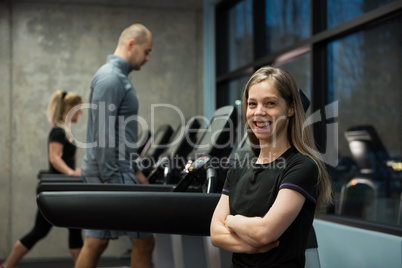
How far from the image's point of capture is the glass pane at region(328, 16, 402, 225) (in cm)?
369

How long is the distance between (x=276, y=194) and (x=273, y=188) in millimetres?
18

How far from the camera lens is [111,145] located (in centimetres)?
260

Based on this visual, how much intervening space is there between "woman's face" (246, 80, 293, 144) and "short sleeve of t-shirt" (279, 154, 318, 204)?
12 centimetres

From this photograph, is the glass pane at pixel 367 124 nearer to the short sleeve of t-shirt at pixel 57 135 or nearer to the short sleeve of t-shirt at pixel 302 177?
the short sleeve of t-shirt at pixel 57 135

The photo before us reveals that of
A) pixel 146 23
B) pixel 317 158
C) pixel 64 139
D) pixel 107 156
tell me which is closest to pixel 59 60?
pixel 146 23

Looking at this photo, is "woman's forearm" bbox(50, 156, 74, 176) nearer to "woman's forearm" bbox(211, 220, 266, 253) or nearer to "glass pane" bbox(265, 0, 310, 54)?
"glass pane" bbox(265, 0, 310, 54)

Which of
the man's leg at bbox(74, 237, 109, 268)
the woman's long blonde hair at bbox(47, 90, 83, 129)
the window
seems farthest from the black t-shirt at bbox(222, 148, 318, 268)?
the woman's long blonde hair at bbox(47, 90, 83, 129)

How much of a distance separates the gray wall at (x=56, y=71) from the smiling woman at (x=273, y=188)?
4.67 m

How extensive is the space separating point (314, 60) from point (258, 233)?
2541mm

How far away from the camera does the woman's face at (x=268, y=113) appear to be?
1487 millimetres

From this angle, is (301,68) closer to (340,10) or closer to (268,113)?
(340,10)

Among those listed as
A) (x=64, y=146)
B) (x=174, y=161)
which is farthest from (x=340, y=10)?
(x=64, y=146)

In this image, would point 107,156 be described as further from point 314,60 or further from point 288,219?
point 314,60

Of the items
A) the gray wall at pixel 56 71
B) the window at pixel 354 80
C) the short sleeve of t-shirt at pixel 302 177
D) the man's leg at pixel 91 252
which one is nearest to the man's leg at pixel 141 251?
the man's leg at pixel 91 252
